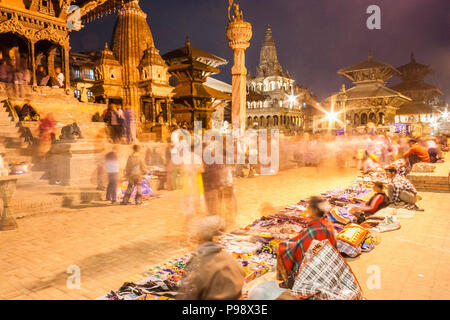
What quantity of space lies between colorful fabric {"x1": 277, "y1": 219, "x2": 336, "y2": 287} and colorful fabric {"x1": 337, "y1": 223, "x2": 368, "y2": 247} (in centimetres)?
112

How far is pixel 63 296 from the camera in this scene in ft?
12.9

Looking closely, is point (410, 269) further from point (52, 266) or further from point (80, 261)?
point (52, 266)

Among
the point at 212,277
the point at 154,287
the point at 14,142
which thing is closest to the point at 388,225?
the point at 154,287

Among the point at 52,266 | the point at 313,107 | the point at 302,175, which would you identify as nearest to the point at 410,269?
the point at 52,266

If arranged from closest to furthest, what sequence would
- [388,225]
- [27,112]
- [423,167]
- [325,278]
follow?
[325,278], [388,225], [423,167], [27,112]

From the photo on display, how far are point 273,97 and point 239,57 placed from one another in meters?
49.7

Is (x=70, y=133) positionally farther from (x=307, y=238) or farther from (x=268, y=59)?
(x=268, y=59)

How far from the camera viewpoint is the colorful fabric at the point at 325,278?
10.8ft

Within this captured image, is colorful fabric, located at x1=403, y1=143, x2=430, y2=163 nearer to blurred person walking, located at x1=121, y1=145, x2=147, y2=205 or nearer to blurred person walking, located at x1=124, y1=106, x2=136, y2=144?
blurred person walking, located at x1=121, y1=145, x2=147, y2=205

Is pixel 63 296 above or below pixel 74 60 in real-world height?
below

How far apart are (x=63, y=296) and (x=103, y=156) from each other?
7623mm

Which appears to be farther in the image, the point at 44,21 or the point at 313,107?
the point at 313,107

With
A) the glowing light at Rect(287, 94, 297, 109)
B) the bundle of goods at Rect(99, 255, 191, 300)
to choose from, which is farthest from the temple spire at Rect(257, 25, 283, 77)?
the bundle of goods at Rect(99, 255, 191, 300)

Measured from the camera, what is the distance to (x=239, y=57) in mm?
16656
